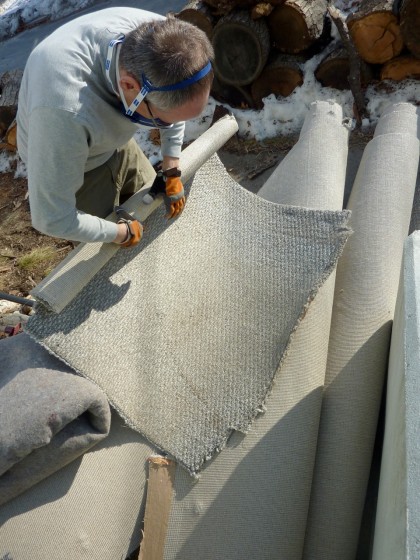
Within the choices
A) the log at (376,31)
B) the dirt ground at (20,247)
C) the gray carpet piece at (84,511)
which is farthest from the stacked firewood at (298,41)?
the gray carpet piece at (84,511)

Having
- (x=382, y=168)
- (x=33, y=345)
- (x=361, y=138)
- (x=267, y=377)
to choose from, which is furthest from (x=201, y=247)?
(x=361, y=138)

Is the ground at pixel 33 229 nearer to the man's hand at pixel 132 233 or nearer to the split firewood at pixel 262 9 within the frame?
the split firewood at pixel 262 9

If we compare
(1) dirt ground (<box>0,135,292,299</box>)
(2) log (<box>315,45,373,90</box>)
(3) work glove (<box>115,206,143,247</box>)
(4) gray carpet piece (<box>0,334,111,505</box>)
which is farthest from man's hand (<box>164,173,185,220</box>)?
(2) log (<box>315,45,373,90</box>)

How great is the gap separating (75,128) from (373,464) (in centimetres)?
158

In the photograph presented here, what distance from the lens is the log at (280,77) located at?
11.8 feet

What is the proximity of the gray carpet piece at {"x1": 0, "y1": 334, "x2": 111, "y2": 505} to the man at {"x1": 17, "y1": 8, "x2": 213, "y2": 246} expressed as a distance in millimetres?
463

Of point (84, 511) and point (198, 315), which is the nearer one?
point (84, 511)

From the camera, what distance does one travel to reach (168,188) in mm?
2006

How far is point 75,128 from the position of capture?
1439 millimetres

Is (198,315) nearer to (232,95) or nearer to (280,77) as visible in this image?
(280,77)

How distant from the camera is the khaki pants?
2.07 meters

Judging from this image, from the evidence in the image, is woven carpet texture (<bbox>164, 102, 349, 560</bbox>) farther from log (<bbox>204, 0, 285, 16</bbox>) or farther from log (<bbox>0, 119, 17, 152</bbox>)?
log (<bbox>0, 119, 17, 152</bbox>)

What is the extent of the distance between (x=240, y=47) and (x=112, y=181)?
1.93 meters

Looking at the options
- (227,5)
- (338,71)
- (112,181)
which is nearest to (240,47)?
(227,5)
